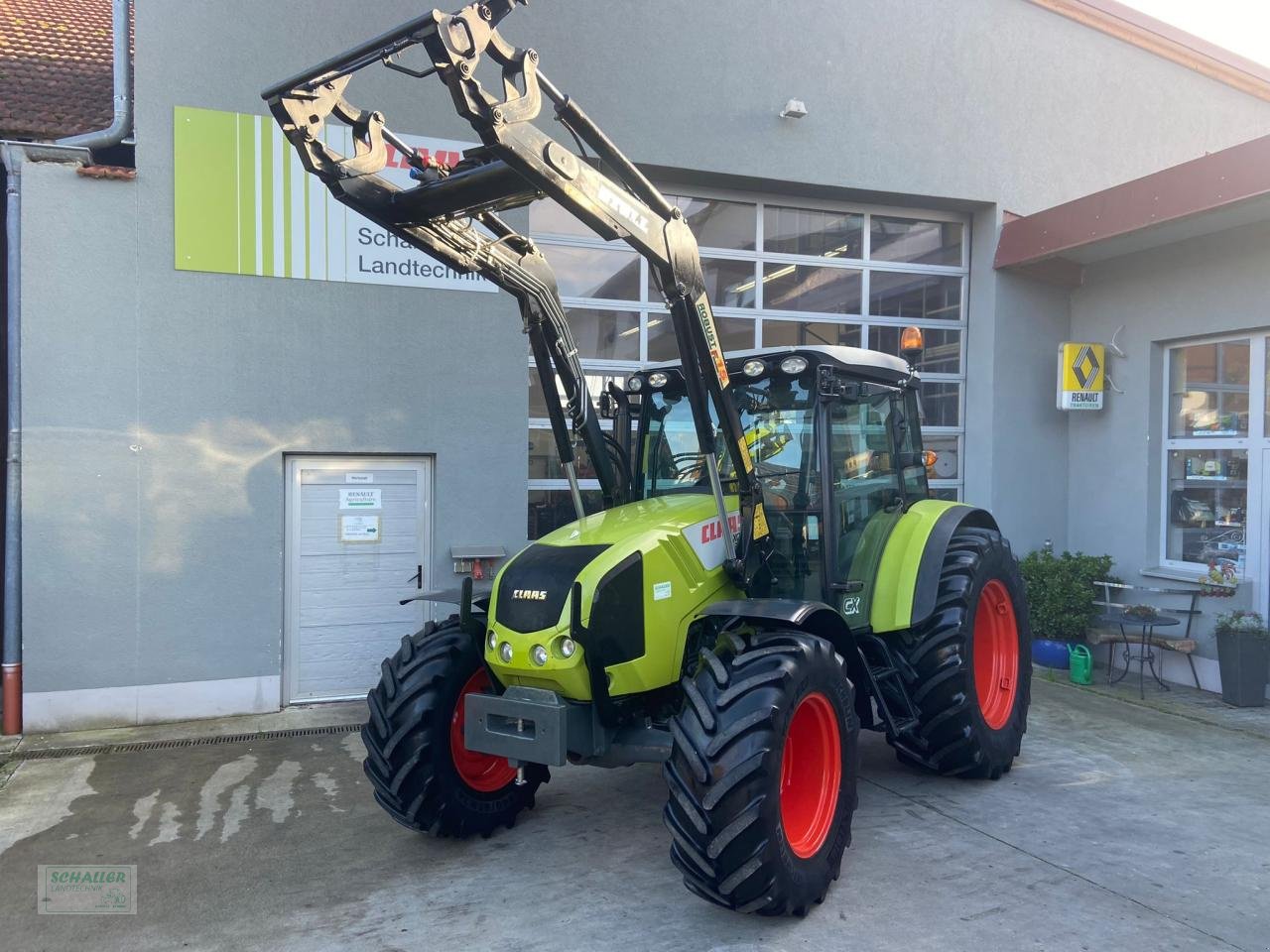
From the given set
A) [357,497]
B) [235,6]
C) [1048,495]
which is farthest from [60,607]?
[1048,495]

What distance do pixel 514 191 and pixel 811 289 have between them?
573 cm

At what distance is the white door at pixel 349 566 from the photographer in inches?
272

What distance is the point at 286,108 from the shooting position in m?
3.28

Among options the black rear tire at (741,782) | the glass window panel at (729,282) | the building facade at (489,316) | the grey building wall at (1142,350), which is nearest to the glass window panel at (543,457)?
the building facade at (489,316)

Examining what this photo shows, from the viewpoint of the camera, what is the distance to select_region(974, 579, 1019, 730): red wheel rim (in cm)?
543

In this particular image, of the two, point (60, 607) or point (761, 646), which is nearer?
point (761, 646)

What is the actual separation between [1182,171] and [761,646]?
5.60 metres

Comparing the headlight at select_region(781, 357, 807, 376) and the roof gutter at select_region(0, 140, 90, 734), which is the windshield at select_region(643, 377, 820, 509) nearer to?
the headlight at select_region(781, 357, 807, 376)

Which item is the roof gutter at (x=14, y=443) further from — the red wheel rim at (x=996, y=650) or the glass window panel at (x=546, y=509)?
the red wheel rim at (x=996, y=650)

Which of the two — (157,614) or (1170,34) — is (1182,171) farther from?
(157,614)

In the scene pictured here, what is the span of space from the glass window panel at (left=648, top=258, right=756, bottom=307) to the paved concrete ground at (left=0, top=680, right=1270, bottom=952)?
4421mm

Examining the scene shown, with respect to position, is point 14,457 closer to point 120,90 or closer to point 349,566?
point 349,566

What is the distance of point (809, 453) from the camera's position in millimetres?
4453

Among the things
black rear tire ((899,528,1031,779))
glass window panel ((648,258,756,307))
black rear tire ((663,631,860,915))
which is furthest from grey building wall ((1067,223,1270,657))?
black rear tire ((663,631,860,915))
